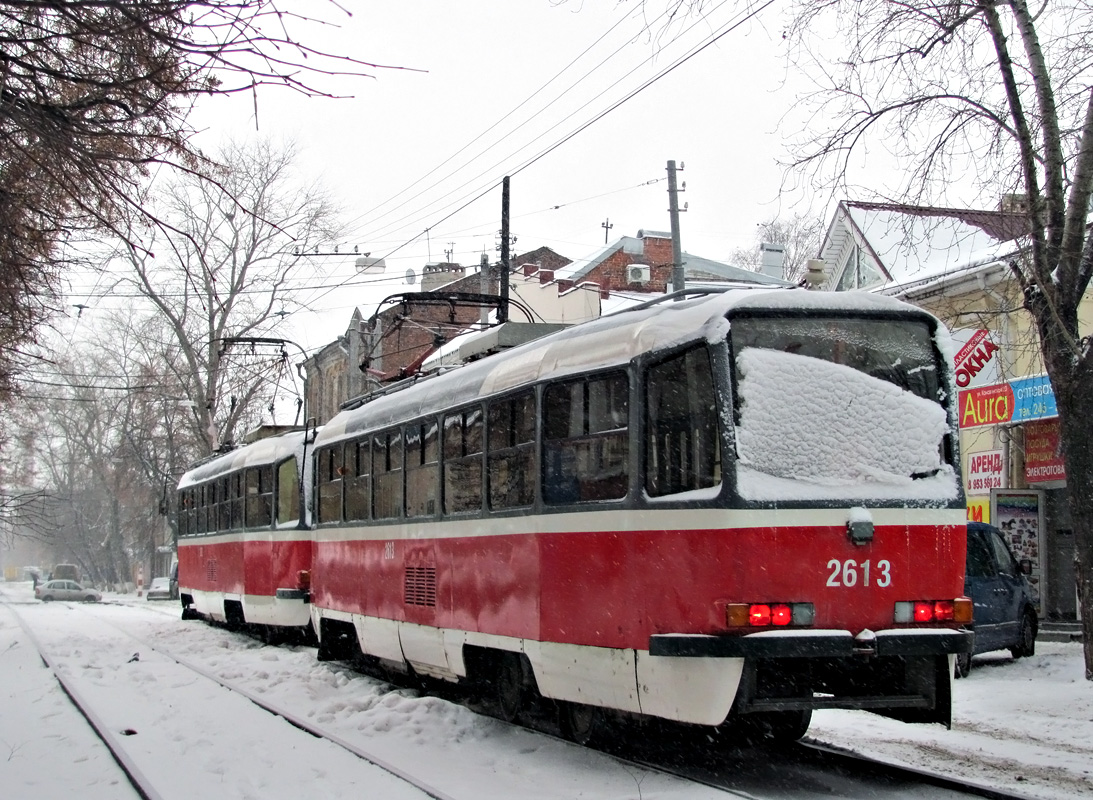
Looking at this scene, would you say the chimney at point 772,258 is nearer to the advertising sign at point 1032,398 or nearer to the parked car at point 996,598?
the advertising sign at point 1032,398

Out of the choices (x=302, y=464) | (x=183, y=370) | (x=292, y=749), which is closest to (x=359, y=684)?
(x=292, y=749)

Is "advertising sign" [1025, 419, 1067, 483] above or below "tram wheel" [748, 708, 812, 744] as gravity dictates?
above

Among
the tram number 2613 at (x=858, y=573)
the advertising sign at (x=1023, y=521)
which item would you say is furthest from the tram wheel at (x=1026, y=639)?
the tram number 2613 at (x=858, y=573)

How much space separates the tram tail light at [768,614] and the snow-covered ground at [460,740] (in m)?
1.03

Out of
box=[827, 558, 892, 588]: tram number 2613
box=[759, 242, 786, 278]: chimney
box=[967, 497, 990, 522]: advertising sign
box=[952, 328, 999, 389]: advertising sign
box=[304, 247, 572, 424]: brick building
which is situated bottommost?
box=[827, 558, 892, 588]: tram number 2613

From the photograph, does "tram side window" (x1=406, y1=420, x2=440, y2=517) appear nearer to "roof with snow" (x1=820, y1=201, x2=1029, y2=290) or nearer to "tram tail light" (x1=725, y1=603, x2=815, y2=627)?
"tram tail light" (x1=725, y1=603, x2=815, y2=627)

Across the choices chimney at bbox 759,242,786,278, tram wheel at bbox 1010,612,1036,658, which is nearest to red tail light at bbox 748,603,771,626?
tram wheel at bbox 1010,612,1036,658

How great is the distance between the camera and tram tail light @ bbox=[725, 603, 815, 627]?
708 centimetres

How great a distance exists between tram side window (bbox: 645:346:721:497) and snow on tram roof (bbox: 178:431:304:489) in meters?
11.3

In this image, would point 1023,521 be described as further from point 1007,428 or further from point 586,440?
point 586,440

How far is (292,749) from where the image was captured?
9.33 meters

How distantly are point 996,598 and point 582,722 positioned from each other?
747cm

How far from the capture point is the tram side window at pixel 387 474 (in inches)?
474

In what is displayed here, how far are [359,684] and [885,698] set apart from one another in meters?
7.11
